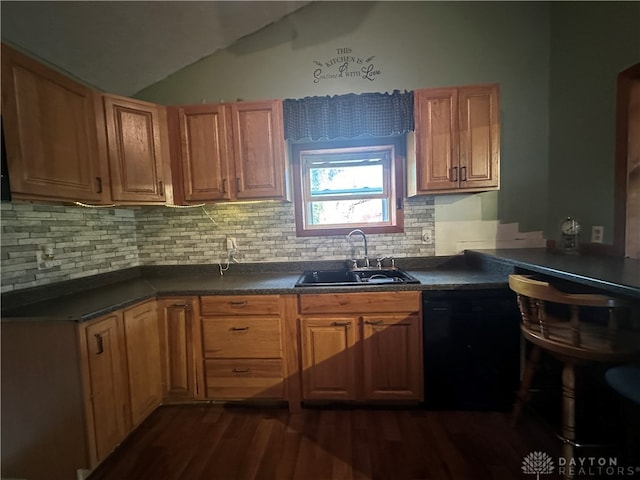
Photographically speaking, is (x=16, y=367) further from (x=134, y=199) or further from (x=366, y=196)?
(x=366, y=196)

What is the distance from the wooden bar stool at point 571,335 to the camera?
1.21 meters

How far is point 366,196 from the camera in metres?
2.50

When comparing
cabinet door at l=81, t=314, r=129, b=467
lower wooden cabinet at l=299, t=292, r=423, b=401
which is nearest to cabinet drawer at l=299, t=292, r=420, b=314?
lower wooden cabinet at l=299, t=292, r=423, b=401

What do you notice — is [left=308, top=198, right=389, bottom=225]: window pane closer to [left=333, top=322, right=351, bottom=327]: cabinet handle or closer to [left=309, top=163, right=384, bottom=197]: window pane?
[left=309, top=163, right=384, bottom=197]: window pane

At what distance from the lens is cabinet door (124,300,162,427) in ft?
5.72

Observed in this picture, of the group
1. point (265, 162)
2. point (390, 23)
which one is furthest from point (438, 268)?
point (390, 23)

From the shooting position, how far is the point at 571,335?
1.31 metres

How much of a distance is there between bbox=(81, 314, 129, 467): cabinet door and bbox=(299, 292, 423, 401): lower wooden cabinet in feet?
3.51

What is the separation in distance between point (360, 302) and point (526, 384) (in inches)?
41.6

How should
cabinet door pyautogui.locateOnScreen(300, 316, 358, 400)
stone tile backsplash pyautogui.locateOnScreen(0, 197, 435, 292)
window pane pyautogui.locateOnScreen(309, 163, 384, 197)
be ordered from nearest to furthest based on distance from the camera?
1. cabinet door pyautogui.locateOnScreen(300, 316, 358, 400)
2. stone tile backsplash pyautogui.locateOnScreen(0, 197, 435, 292)
3. window pane pyautogui.locateOnScreen(309, 163, 384, 197)

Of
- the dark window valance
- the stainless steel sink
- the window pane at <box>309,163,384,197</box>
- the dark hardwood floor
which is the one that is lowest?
the dark hardwood floor

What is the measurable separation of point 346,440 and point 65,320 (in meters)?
1.63

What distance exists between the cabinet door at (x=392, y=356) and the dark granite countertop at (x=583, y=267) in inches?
29.1

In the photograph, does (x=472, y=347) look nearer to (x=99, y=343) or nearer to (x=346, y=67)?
(x=99, y=343)
